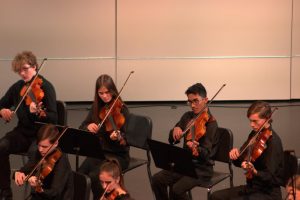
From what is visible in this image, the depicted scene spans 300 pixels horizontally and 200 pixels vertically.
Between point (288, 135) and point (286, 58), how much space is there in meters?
1.92

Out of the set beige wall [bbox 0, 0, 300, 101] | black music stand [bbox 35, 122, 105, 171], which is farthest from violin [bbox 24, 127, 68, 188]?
beige wall [bbox 0, 0, 300, 101]

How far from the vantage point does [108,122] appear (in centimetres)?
460

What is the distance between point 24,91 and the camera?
15.5 ft

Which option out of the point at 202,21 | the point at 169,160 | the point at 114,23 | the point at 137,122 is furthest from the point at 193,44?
the point at 169,160

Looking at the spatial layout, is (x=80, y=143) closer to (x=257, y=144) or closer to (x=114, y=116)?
(x=114, y=116)

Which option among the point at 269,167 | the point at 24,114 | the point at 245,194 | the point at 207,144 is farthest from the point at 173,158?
the point at 24,114

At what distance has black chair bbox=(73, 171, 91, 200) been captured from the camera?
3592 mm

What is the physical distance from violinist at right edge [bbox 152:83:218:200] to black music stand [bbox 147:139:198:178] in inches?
8.3

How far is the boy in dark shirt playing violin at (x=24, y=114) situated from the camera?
15.0 feet

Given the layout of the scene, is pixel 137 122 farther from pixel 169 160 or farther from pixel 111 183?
pixel 111 183

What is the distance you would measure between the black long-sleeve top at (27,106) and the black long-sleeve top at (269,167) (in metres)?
1.70

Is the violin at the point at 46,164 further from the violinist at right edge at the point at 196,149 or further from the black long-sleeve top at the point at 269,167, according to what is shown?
the black long-sleeve top at the point at 269,167

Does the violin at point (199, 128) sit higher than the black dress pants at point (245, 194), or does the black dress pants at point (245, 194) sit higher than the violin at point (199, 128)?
the violin at point (199, 128)

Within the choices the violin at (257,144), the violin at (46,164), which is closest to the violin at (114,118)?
the violin at (46,164)
